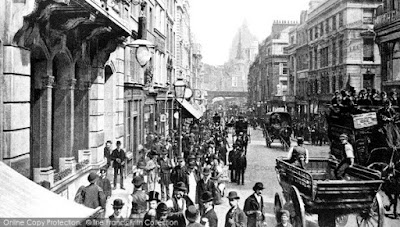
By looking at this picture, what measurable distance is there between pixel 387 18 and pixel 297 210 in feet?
70.9

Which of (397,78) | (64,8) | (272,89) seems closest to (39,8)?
(64,8)

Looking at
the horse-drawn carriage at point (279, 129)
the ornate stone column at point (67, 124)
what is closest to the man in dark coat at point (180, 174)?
the ornate stone column at point (67, 124)

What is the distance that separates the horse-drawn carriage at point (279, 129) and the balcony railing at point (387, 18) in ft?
28.2

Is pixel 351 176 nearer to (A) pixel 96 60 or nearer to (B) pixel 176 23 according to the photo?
(A) pixel 96 60

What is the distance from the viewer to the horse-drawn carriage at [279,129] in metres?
26.3

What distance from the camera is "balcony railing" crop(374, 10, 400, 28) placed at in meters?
25.1

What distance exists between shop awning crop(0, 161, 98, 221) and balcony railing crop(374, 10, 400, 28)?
2441 cm

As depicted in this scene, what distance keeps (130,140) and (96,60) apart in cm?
593

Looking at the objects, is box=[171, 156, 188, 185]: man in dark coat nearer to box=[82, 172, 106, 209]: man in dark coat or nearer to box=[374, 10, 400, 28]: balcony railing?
box=[82, 172, 106, 209]: man in dark coat

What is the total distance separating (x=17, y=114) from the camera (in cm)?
687

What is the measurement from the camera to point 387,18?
2595cm

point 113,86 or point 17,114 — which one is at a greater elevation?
point 113,86

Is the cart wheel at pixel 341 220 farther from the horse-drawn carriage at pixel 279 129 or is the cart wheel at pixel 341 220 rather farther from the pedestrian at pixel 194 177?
A: the horse-drawn carriage at pixel 279 129

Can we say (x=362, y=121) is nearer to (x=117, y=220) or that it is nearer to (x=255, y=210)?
(x=255, y=210)
